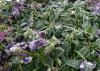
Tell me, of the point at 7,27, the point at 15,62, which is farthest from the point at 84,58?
the point at 7,27

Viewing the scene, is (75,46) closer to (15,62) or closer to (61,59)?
(61,59)

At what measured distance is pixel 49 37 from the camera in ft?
5.51

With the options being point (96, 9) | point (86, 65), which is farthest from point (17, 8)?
point (86, 65)

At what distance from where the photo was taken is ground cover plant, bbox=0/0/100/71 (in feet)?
4.73

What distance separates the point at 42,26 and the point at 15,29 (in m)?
0.18

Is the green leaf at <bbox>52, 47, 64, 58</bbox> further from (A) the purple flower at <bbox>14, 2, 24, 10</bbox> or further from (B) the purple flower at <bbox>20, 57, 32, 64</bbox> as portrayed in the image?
(A) the purple flower at <bbox>14, 2, 24, 10</bbox>

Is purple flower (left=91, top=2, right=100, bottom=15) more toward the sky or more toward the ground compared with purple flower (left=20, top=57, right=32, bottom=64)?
more toward the sky

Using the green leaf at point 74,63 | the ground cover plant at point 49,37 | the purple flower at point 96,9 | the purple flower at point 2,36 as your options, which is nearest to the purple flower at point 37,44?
the ground cover plant at point 49,37

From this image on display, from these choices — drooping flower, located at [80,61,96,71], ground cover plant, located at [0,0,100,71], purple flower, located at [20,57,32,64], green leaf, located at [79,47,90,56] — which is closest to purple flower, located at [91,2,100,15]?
ground cover plant, located at [0,0,100,71]

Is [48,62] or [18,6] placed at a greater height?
[18,6]

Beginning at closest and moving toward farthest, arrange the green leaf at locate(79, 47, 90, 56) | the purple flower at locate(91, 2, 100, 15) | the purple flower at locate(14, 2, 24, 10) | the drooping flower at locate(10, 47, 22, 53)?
the drooping flower at locate(10, 47, 22, 53) → the green leaf at locate(79, 47, 90, 56) → the purple flower at locate(91, 2, 100, 15) → the purple flower at locate(14, 2, 24, 10)

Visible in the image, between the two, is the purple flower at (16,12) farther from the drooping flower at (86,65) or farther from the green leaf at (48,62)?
the drooping flower at (86,65)

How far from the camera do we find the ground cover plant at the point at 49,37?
1.44 metres

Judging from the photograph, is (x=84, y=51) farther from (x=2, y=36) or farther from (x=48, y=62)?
(x=2, y=36)
